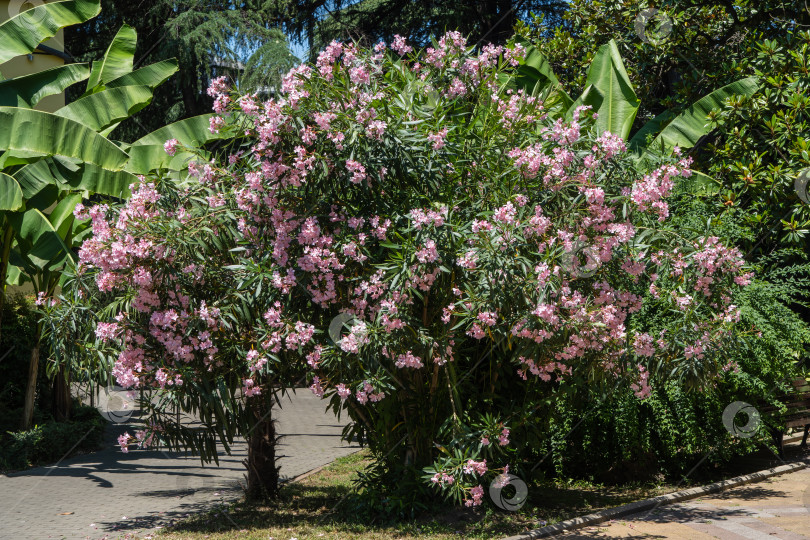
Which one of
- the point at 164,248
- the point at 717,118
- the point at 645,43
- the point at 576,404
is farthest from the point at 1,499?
the point at 645,43

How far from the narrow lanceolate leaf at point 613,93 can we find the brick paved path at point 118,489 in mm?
5733

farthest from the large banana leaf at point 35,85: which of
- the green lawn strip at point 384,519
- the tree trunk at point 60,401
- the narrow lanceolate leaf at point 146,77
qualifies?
the green lawn strip at point 384,519

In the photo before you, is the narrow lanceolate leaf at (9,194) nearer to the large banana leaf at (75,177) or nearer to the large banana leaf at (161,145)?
the large banana leaf at (75,177)

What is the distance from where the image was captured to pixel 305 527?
7520 mm

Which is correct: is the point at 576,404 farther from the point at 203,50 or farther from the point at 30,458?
the point at 203,50

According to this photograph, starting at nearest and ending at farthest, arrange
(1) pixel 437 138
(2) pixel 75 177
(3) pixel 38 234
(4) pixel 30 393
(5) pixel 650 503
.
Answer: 1. (1) pixel 437 138
2. (5) pixel 650 503
3. (3) pixel 38 234
4. (2) pixel 75 177
5. (4) pixel 30 393

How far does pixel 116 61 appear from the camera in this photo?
12688 millimetres

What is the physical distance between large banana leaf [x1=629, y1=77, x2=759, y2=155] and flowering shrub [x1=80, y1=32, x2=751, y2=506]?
15.0 ft

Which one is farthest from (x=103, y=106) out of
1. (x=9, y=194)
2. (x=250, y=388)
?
(x=250, y=388)

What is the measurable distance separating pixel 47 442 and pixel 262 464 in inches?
199

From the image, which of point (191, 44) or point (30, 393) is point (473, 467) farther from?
point (191, 44)

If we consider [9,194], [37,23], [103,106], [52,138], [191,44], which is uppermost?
[191,44]

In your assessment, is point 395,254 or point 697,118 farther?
point 697,118

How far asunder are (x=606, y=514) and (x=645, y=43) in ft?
26.7
